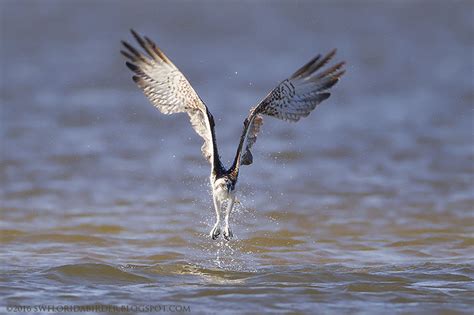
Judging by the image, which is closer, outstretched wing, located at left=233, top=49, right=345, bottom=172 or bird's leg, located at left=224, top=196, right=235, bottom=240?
bird's leg, located at left=224, top=196, right=235, bottom=240

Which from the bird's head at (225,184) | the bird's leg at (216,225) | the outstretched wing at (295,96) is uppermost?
the outstretched wing at (295,96)

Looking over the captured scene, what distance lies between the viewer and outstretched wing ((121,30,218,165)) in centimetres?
896

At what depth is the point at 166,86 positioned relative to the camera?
30.2 ft

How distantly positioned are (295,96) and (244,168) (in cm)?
381

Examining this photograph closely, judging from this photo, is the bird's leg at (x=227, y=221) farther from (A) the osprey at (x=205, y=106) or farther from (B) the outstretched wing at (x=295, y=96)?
(B) the outstretched wing at (x=295, y=96)

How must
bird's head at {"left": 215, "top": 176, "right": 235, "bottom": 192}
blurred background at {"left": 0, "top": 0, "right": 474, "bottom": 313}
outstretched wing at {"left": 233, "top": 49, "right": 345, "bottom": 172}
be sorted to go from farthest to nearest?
outstretched wing at {"left": 233, "top": 49, "right": 345, "bottom": 172}, blurred background at {"left": 0, "top": 0, "right": 474, "bottom": 313}, bird's head at {"left": 215, "top": 176, "right": 235, "bottom": 192}

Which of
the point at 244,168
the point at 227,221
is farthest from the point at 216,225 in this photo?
the point at 244,168

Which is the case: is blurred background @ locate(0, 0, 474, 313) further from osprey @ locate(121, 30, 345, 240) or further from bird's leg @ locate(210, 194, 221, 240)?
osprey @ locate(121, 30, 345, 240)

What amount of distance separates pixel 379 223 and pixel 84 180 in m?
3.82

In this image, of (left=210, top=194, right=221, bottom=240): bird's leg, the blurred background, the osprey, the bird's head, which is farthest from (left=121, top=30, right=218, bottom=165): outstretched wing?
the blurred background

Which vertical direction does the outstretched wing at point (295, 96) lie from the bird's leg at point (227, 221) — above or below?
above

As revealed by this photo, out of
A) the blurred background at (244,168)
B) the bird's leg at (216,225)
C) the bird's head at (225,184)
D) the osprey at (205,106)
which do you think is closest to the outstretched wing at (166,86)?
the osprey at (205,106)

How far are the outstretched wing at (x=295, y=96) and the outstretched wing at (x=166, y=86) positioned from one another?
1.28 ft

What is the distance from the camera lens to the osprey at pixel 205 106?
8742 mm
